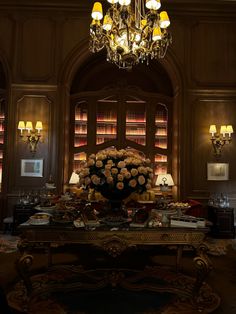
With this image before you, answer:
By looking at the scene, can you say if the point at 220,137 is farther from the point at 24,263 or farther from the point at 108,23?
the point at 24,263

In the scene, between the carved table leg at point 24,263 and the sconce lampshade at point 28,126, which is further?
the sconce lampshade at point 28,126

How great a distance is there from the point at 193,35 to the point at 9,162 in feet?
→ 15.7

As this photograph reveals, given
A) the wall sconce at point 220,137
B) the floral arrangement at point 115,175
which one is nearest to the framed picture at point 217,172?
the wall sconce at point 220,137

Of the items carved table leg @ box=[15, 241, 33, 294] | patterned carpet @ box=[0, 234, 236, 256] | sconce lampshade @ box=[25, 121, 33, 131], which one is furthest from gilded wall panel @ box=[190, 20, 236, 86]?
carved table leg @ box=[15, 241, 33, 294]

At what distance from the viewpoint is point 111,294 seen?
290 centimetres

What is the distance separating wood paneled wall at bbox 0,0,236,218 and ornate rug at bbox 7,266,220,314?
299cm

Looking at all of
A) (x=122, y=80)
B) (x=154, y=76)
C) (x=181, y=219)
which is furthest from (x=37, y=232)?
(x=154, y=76)

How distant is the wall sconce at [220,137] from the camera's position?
617cm

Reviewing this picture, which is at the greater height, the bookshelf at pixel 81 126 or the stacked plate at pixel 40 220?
the bookshelf at pixel 81 126

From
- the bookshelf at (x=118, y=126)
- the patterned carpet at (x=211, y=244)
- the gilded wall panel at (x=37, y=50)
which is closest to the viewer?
the patterned carpet at (x=211, y=244)

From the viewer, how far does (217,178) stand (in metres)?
6.29

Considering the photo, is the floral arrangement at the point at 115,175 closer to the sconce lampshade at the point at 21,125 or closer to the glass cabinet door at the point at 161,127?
the sconce lampshade at the point at 21,125

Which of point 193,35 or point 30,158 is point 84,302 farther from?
point 193,35

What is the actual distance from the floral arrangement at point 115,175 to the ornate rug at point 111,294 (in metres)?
0.97
